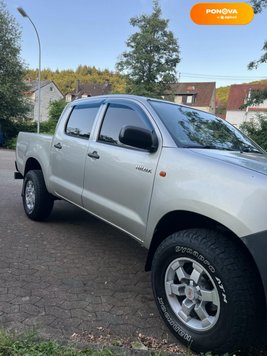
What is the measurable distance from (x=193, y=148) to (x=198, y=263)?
100 centimetres

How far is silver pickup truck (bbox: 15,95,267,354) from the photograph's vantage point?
7.30 ft

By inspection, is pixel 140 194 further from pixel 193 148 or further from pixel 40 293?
pixel 40 293

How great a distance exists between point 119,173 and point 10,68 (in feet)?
76.0

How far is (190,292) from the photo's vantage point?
2.53m

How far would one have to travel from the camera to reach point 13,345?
2.24 meters

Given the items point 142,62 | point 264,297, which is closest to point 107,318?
point 264,297

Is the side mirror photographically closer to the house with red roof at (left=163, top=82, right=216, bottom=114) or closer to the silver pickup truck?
the silver pickup truck

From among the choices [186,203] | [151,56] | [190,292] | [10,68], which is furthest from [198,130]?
[151,56]

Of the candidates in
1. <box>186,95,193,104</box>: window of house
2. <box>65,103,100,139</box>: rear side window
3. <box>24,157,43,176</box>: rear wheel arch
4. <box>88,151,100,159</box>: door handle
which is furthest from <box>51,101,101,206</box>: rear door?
<box>186,95,193,104</box>: window of house

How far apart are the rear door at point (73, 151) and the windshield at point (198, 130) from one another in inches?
41.2

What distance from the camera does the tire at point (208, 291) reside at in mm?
2219

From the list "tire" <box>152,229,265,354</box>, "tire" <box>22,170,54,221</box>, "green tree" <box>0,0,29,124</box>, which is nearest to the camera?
"tire" <box>152,229,265,354</box>

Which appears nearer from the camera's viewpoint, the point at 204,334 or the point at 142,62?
the point at 204,334

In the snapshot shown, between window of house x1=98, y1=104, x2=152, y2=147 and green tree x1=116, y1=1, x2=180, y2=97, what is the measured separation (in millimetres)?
27553
